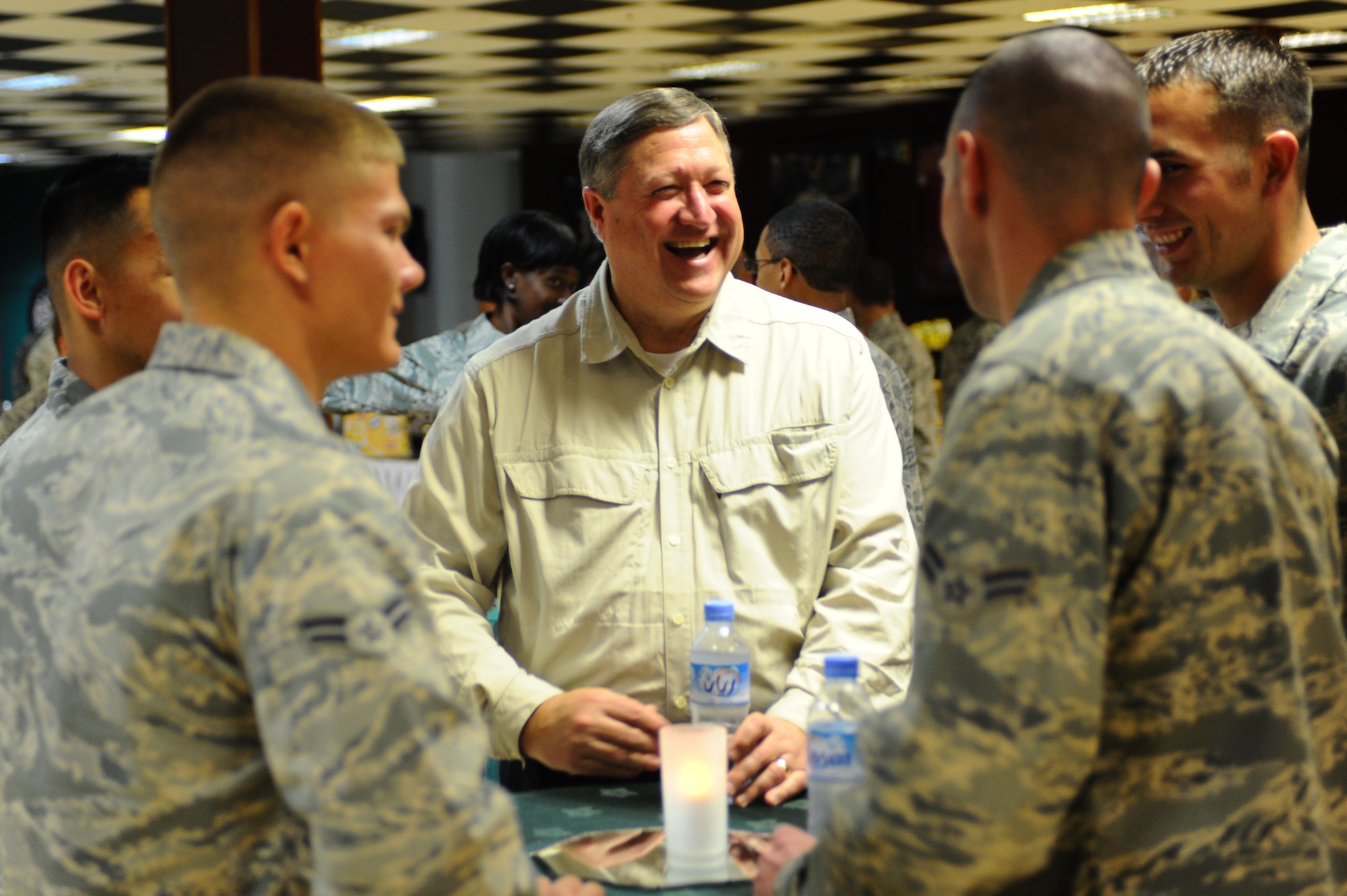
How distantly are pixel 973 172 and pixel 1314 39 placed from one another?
806 centimetres

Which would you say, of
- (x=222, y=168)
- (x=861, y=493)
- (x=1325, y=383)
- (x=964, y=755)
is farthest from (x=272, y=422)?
(x=1325, y=383)

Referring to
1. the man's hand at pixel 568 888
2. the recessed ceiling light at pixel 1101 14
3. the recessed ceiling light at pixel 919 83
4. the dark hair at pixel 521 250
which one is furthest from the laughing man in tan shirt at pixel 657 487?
the recessed ceiling light at pixel 919 83

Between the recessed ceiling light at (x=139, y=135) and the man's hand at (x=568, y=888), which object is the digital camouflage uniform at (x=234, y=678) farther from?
the recessed ceiling light at (x=139, y=135)

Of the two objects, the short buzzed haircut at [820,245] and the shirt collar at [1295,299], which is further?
the short buzzed haircut at [820,245]

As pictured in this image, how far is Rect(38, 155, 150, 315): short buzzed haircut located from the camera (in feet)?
6.26

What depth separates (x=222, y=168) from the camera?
3.67 ft

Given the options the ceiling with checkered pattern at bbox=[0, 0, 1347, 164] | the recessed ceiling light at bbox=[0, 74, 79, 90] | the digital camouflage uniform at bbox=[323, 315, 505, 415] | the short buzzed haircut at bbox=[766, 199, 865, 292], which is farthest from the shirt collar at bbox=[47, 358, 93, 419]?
the recessed ceiling light at bbox=[0, 74, 79, 90]

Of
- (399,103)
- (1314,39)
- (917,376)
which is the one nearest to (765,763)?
(917,376)

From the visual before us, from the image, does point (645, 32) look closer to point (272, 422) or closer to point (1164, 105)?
point (1164, 105)

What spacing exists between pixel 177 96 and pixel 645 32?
5.83 m

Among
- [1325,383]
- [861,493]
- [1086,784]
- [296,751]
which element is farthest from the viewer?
[861,493]

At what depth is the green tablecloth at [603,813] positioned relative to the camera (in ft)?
5.25

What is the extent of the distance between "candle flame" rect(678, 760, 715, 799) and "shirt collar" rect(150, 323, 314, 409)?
632 mm

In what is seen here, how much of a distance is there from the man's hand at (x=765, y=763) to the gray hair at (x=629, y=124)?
932 mm
